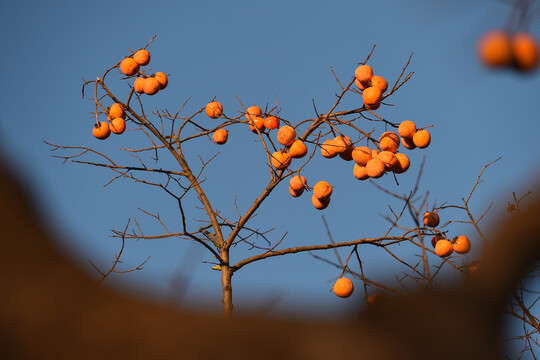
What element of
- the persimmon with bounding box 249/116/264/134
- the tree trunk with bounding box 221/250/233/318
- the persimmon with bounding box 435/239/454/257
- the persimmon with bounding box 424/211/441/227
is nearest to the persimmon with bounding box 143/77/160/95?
the persimmon with bounding box 249/116/264/134

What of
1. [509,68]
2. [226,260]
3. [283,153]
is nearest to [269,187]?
[283,153]

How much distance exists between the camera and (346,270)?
8.63 feet

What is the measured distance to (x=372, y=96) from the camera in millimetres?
2646

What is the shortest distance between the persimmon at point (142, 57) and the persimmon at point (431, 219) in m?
1.78

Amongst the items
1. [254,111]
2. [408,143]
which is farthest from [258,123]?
[408,143]

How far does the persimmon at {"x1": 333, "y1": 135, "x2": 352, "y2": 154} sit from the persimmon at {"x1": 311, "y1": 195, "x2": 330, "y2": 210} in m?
0.27

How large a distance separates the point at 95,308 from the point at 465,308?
22.0 inches

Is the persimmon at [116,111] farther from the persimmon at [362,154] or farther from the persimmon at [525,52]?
the persimmon at [525,52]

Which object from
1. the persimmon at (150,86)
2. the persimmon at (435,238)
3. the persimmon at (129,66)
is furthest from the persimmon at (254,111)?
the persimmon at (435,238)

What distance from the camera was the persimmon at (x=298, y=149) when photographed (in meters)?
2.67

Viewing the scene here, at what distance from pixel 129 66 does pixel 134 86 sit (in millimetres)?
114

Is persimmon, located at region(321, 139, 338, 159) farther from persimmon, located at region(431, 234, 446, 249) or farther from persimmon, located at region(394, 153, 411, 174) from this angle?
persimmon, located at region(431, 234, 446, 249)

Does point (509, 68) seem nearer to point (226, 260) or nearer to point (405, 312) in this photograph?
point (405, 312)

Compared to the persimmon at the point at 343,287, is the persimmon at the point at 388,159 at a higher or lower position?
higher
